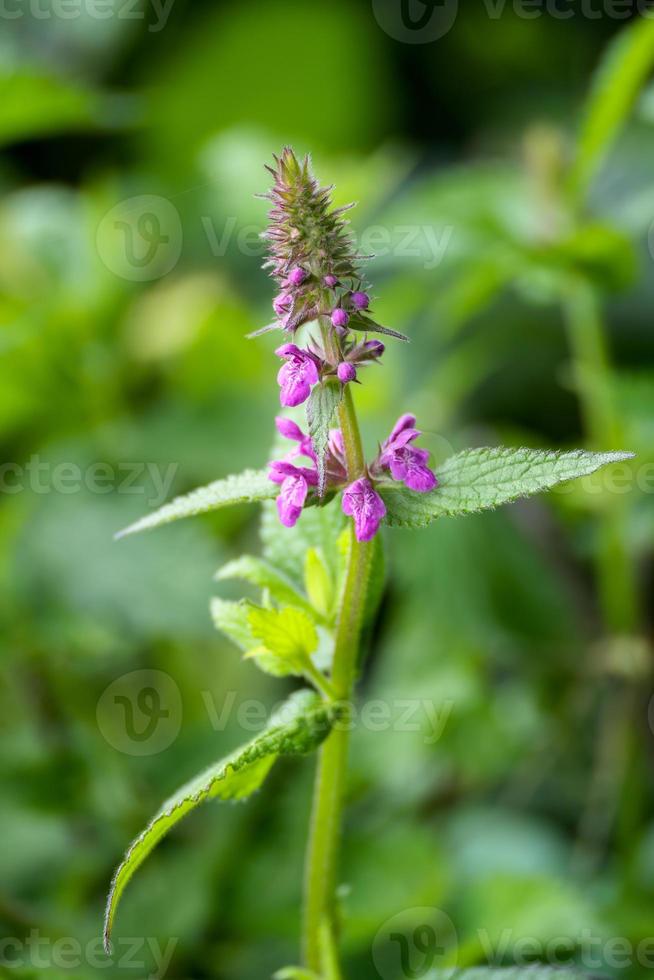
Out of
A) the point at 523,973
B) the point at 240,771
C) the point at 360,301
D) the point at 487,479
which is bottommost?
the point at 523,973

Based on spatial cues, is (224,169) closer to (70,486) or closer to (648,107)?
(70,486)

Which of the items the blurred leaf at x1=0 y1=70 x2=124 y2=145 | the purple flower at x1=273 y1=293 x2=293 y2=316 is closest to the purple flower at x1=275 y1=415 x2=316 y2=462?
the purple flower at x1=273 y1=293 x2=293 y2=316

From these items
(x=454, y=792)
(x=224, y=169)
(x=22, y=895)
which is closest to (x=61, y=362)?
(x=224, y=169)

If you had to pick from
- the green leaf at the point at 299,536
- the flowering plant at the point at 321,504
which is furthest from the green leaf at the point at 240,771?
the green leaf at the point at 299,536

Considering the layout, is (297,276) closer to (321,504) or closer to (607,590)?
(321,504)

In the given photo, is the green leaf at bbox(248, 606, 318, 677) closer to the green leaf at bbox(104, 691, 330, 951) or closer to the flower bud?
the green leaf at bbox(104, 691, 330, 951)

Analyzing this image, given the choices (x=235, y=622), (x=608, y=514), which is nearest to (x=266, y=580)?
(x=235, y=622)
